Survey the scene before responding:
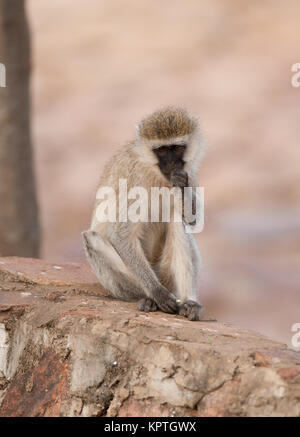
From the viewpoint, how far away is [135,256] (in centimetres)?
638

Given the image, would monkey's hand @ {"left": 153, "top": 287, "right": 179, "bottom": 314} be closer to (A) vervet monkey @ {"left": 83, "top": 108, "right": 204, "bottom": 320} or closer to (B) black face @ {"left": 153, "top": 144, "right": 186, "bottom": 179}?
(A) vervet monkey @ {"left": 83, "top": 108, "right": 204, "bottom": 320}

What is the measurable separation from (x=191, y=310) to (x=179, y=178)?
94 cm

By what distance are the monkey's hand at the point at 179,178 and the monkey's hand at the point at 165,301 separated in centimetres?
75

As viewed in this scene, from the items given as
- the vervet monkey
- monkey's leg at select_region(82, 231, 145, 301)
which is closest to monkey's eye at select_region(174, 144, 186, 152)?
the vervet monkey

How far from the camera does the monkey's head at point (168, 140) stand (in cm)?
636

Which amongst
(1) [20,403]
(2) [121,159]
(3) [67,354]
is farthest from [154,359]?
(2) [121,159]

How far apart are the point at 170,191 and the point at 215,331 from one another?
1.47 metres

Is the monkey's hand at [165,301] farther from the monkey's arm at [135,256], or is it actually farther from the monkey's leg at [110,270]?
the monkey's leg at [110,270]

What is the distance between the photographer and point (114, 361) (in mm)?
4848

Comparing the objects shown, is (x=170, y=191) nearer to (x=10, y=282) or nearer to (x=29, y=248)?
(x=10, y=282)

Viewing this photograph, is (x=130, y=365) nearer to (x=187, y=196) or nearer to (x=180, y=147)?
(x=187, y=196)

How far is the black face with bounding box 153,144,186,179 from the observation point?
20.8 feet

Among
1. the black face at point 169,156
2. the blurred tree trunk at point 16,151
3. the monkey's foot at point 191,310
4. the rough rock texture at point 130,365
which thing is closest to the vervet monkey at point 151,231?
the black face at point 169,156

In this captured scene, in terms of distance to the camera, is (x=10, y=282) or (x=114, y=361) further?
(x=10, y=282)
